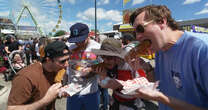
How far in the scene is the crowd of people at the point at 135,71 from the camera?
936mm

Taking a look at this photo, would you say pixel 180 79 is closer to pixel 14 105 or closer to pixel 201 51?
pixel 201 51

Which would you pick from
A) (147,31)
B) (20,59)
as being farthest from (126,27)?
(147,31)

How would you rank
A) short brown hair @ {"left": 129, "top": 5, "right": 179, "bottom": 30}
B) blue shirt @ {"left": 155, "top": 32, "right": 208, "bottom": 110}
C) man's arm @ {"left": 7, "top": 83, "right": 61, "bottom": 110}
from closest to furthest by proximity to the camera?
blue shirt @ {"left": 155, "top": 32, "right": 208, "bottom": 110}, short brown hair @ {"left": 129, "top": 5, "right": 179, "bottom": 30}, man's arm @ {"left": 7, "top": 83, "right": 61, "bottom": 110}

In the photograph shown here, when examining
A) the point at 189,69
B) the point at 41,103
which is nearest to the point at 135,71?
the point at 189,69

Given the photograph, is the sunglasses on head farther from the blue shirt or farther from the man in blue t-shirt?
the blue shirt

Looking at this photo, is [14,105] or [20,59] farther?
[20,59]

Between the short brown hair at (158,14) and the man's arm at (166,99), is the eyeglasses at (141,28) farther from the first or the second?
the man's arm at (166,99)

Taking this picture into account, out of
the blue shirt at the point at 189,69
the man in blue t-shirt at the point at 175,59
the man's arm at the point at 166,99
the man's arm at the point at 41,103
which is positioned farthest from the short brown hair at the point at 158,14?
the man's arm at the point at 41,103

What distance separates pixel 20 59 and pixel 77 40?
484 centimetres

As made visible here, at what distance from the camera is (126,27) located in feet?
45.0

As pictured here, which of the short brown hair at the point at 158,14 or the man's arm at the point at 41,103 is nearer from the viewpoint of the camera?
the short brown hair at the point at 158,14

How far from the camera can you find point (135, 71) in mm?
1452

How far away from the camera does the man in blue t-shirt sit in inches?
34.8

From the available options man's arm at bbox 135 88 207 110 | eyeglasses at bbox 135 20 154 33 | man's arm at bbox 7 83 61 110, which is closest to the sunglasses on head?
eyeglasses at bbox 135 20 154 33
